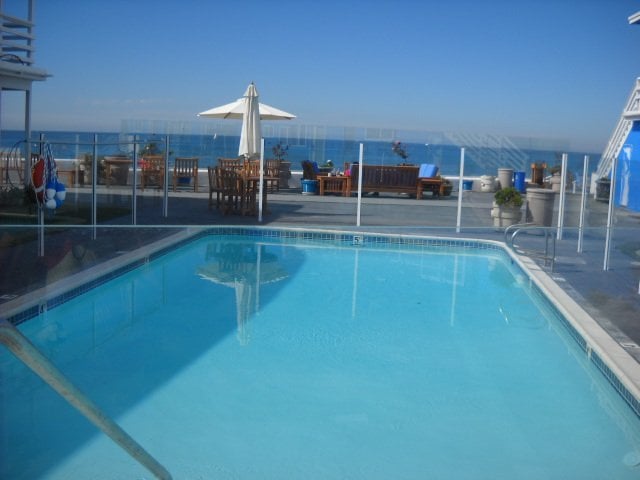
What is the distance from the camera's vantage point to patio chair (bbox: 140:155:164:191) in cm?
1017

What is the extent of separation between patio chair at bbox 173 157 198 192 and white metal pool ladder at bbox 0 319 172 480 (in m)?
11.3

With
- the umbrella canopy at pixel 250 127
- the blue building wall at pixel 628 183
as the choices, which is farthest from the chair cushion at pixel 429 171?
the blue building wall at pixel 628 183

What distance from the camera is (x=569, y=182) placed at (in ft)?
30.6

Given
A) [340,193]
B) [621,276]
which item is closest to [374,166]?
[340,193]

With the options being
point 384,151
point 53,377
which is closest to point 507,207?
point 384,151

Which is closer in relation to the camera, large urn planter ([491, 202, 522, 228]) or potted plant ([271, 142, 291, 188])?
large urn planter ([491, 202, 522, 228])

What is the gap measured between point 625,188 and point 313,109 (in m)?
26.2

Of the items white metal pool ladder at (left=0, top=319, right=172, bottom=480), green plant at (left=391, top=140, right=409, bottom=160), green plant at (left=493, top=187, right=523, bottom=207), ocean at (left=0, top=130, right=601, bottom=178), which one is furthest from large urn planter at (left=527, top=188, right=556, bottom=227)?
white metal pool ladder at (left=0, top=319, right=172, bottom=480)

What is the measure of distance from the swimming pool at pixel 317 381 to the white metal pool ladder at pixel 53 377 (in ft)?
3.47

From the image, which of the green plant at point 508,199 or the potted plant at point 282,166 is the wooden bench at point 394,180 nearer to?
the potted plant at point 282,166

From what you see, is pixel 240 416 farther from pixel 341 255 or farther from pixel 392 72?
pixel 392 72

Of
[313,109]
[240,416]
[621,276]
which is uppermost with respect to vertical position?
[313,109]

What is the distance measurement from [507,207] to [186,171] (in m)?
6.55

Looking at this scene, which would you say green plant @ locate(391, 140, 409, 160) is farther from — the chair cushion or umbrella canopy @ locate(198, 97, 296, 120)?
umbrella canopy @ locate(198, 97, 296, 120)
